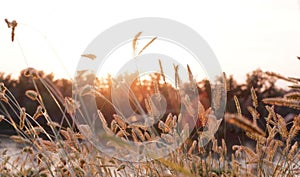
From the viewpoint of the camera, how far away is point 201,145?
2.45 m

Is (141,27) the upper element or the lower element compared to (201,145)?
upper

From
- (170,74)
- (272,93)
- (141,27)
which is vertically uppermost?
(141,27)

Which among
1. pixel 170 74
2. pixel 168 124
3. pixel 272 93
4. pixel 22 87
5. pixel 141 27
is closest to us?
pixel 168 124

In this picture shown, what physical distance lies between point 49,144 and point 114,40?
693 mm

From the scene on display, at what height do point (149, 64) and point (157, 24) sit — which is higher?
point (157, 24)

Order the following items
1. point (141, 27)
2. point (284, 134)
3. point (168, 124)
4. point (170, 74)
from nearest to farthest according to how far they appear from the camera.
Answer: point (284, 134) < point (168, 124) < point (170, 74) < point (141, 27)

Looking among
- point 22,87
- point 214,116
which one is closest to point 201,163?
point 214,116

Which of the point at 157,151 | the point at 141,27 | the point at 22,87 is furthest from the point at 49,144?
the point at 22,87

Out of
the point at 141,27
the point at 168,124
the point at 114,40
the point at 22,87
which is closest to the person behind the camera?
the point at 168,124

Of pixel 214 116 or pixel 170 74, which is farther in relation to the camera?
pixel 170 74

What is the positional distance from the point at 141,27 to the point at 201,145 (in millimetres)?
748

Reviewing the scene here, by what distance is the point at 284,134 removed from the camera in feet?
7.17

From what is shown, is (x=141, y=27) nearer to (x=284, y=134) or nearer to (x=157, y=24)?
(x=157, y=24)

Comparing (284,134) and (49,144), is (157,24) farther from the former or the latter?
(284,134)
